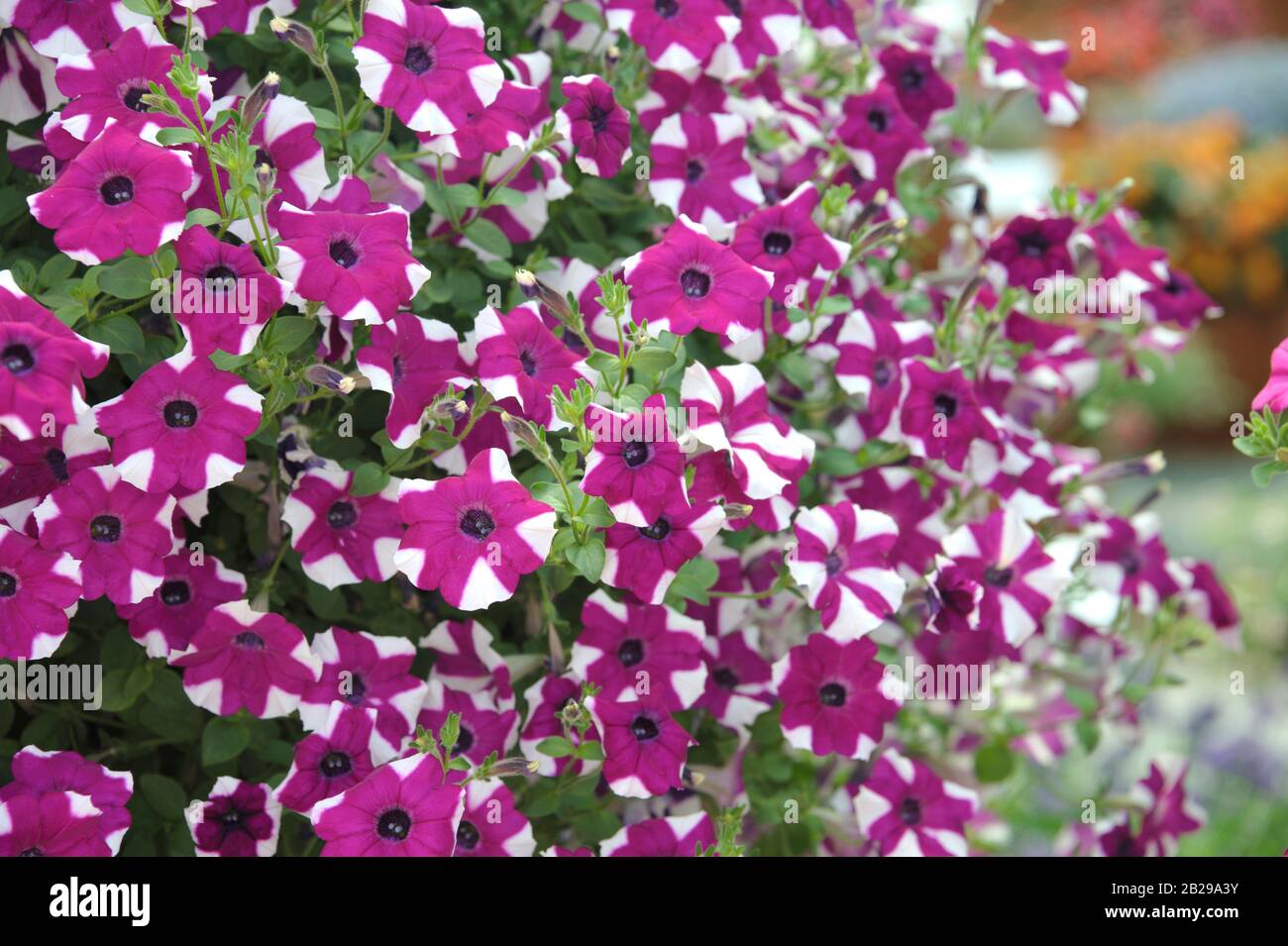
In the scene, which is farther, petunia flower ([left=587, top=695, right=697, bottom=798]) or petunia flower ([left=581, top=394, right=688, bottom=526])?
petunia flower ([left=587, top=695, right=697, bottom=798])

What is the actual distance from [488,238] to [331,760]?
15.2 inches

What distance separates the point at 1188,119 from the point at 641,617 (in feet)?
18.7

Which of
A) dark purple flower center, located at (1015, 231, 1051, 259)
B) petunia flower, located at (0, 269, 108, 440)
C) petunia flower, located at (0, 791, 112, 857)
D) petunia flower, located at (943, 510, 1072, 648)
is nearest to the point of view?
petunia flower, located at (0, 269, 108, 440)

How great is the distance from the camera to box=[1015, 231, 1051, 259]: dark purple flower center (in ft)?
3.78

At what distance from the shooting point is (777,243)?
38.2 inches

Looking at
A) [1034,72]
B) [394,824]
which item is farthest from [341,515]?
[1034,72]

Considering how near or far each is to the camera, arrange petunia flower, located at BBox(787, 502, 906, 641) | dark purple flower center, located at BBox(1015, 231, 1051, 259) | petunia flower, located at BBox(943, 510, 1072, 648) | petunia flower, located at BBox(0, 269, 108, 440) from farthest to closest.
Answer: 1. dark purple flower center, located at BBox(1015, 231, 1051, 259)
2. petunia flower, located at BBox(943, 510, 1072, 648)
3. petunia flower, located at BBox(787, 502, 906, 641)
4. petunia flower, located at BBox(0, 269, 108, 440)

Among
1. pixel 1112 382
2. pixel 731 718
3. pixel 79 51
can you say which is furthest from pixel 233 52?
pixel 1112 382

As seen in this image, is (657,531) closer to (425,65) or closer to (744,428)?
(744,428)

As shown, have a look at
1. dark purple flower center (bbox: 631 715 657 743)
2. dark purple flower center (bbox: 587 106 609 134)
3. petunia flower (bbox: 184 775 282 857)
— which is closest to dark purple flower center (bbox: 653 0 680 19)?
dark purple flower center (bbox: 587 106 609 134)

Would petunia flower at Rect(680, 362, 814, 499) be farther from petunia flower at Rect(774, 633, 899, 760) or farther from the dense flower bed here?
petunia flower at Rect(774, 633, 899, 760)

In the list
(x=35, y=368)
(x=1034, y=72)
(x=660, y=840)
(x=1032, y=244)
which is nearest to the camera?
(x=35, y=368)

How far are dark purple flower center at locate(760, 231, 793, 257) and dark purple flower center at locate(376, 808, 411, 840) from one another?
470mm

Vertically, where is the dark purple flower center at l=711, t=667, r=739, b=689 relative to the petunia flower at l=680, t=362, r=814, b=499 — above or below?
below
